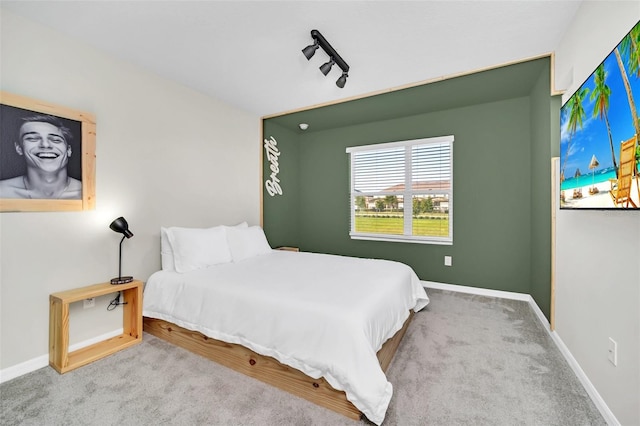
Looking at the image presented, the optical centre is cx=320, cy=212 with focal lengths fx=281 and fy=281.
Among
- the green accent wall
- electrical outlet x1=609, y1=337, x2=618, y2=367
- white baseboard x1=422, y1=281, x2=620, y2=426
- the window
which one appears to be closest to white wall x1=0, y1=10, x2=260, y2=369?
the green accent wall

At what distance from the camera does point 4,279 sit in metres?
1.96

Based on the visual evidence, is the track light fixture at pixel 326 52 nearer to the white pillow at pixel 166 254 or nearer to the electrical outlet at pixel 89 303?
the white pillow at pixel 166 254

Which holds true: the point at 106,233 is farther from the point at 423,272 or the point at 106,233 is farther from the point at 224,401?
the point at 423,272

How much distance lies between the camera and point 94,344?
95.3 inches

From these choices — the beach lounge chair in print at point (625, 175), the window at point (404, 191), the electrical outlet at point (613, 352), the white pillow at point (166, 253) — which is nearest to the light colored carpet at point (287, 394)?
the electrical outlet at point (613, 352)

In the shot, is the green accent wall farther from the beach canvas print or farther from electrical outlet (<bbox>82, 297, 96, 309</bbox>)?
electrical outlet (<bbox>82, 297, 96, 309</bbox>)

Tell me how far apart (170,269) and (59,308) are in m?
0.82

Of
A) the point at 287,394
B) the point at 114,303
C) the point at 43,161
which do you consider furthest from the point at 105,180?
the point at 287,394

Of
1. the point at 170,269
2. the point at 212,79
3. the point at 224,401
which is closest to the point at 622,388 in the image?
the point at 224,401

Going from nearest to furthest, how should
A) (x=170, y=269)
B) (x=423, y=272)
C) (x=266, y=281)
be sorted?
(x=266, y=281) < (x=170, y=269) < (x=423, y=272)

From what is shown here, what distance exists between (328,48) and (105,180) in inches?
89.2

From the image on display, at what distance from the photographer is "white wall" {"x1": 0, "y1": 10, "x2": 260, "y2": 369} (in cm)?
203

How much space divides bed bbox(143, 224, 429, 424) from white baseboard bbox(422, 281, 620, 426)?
112 centimetres

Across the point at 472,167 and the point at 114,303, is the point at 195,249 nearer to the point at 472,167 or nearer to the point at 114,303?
the point at 114,303
